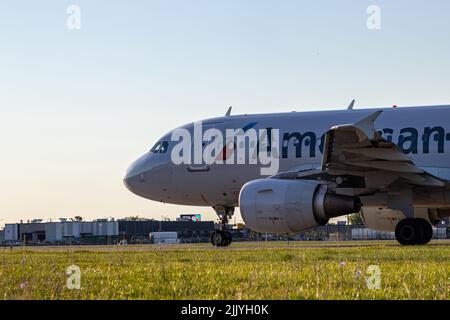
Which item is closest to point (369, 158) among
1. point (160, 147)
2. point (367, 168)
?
point (367, 168)

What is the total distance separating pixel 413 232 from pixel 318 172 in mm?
3156

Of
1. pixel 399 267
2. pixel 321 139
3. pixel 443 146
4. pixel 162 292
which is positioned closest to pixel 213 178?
pixel 321 139

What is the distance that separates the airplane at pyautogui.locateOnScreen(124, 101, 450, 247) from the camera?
2106cm

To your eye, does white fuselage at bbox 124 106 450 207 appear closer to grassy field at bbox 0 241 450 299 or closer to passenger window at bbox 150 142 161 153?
passenger window at bbox 150 142 161 153

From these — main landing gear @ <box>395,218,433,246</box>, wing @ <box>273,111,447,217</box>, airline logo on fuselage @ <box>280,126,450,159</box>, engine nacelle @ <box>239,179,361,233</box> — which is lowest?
main landing gear @ <box>395,218,433,246</box>

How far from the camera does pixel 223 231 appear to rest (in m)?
28.6

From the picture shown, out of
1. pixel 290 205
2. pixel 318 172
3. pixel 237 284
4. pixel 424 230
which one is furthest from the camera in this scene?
pixel 318 172

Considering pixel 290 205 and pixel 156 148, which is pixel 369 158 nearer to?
pixel 290 205

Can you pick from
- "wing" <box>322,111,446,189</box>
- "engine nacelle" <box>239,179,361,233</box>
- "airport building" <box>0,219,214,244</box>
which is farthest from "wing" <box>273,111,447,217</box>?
"airport building" <box>0,219,214,244</box>

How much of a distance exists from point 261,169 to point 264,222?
568 centimetres

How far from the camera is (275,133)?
2678 centimetres

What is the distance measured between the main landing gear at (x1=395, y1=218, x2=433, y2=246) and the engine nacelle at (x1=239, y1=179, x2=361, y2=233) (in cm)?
252
